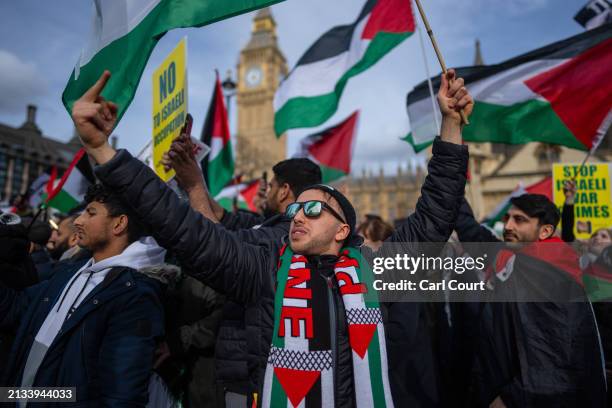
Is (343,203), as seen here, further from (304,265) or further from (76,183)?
(76,183)

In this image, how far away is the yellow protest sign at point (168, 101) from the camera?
3254 millimetres

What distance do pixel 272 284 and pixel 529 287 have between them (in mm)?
1811

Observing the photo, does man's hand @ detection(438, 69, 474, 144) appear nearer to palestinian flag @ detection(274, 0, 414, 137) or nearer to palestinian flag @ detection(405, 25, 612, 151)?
palestinian flag @ detection(405, 25, 612, 151)

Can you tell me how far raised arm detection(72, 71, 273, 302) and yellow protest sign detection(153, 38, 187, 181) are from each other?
1.57 metres

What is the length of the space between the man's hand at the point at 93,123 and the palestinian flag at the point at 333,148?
6142mm

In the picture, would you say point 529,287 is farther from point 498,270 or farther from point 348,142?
point 348,142

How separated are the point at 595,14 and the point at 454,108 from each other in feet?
15.3

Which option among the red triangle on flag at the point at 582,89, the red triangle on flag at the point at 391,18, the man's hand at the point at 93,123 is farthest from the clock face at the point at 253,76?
the man's hand at the point at 93,123

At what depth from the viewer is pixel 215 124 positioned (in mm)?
5824

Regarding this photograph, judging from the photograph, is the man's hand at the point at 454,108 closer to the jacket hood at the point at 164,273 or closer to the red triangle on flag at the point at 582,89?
the jacket hood at the point at 164,273

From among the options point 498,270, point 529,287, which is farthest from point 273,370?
point 498,270

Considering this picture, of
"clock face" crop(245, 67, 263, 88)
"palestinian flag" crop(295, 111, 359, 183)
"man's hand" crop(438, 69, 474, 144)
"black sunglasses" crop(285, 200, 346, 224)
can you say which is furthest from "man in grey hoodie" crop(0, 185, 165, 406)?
"clock face" crop(245, 67, 263, 88)

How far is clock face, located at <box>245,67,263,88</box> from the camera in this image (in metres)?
87.4

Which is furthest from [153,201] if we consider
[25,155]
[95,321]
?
[25,155]
